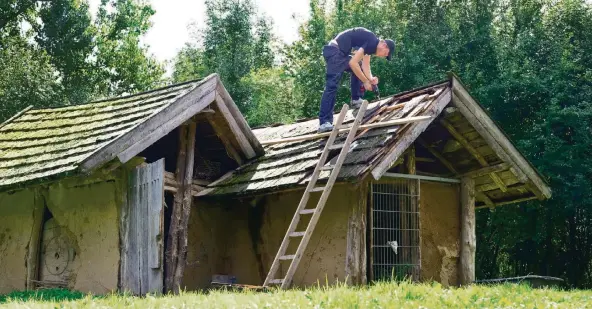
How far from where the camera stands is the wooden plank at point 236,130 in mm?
14273

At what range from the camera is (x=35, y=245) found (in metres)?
14.3

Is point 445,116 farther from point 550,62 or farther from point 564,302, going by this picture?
point 550,62

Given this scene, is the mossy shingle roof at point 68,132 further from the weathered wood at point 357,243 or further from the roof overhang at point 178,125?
the weathered wood at point 357,243

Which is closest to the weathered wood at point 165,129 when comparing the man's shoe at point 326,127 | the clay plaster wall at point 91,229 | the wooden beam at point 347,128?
the clay plaster wall at point 91,229

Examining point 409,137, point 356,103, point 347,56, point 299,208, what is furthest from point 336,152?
point 347,56

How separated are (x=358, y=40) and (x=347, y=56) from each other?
343 millimetres

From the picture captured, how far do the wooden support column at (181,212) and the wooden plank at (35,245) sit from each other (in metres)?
2.37

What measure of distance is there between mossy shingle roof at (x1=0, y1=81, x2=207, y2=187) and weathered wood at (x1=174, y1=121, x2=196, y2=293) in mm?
753

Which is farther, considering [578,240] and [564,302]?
[578,240]

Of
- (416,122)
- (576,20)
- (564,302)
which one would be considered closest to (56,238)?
(416,122)

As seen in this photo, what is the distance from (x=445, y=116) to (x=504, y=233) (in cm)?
1317

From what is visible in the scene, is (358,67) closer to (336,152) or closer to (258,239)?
(336,152)

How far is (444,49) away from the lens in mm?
30188

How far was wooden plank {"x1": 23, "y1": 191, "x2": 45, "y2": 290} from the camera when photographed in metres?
14.2
